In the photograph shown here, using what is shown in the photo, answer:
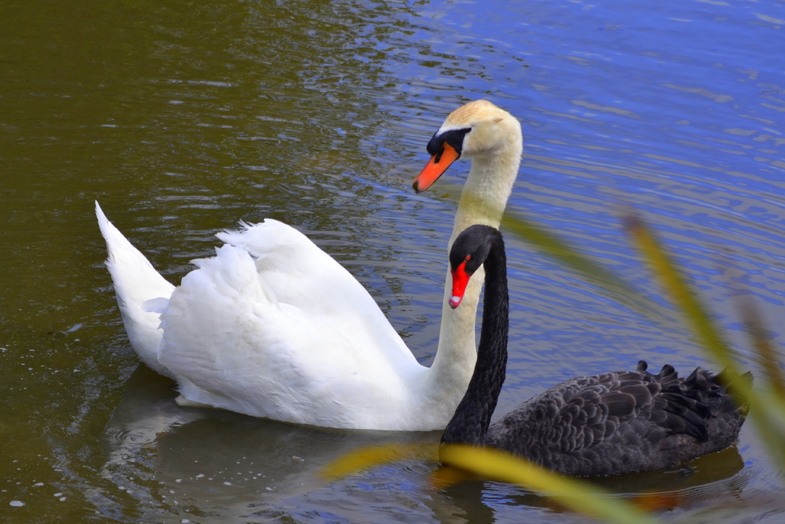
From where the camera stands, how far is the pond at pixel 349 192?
5.02m

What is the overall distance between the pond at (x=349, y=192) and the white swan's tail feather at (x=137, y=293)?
21 centimetres

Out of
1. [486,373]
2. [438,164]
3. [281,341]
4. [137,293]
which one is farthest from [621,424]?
[137,293]

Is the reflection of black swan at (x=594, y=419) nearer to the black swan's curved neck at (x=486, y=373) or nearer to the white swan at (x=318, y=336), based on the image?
the black swan's curved neck at (x=486, y=373)

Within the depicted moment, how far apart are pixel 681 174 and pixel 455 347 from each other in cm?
454

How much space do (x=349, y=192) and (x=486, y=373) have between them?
146 inches

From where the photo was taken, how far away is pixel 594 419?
5.12 metres

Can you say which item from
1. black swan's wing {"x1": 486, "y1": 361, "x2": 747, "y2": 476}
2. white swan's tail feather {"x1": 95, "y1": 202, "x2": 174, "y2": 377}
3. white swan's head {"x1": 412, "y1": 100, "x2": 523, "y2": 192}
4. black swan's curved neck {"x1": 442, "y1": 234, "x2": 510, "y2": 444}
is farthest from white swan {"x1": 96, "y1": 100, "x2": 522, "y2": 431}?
black swan's wing {"x1": 486, "y1": 361, "x2": 747, "y2": 476}

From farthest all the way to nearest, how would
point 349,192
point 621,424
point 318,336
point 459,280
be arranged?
point 349,192 → point 318,336 → point 621,424 → point 459,280

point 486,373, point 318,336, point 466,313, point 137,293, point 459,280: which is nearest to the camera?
point 459,280

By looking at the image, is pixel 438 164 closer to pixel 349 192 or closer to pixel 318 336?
pixel 318 336

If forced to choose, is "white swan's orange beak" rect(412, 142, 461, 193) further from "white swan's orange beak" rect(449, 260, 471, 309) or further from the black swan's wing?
the black swan's wing

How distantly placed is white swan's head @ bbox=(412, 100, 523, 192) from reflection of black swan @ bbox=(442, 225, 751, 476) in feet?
2.08

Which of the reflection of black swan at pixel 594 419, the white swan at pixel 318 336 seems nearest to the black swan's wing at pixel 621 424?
the reflection of black swan at pixel 594 419

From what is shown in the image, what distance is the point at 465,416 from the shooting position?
5.04 m
